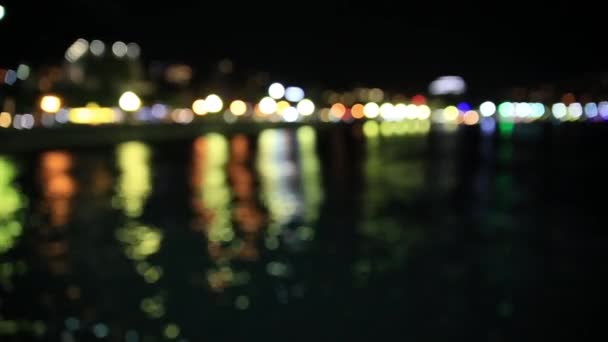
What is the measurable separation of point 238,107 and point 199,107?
1070 centimetres

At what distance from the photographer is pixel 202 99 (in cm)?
9044

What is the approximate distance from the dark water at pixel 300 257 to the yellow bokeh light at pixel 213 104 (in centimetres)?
6764

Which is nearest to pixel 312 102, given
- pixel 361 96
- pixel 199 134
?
pixel 361 96

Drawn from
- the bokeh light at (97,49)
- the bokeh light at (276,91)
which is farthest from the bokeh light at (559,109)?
the bokeh light at (97,49)

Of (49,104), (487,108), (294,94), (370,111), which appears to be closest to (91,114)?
(49,104)

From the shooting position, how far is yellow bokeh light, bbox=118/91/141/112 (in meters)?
66.3

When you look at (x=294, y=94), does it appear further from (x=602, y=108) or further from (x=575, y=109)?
(x=602, y=108)

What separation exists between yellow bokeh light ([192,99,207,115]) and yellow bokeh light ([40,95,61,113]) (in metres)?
29.1

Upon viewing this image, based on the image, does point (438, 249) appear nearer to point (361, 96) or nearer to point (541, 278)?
point (541, 278)

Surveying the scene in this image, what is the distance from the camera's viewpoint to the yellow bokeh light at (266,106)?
104m

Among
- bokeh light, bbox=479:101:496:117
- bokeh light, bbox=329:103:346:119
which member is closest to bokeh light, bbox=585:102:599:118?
bokeh light, bbox=479:101:496:117

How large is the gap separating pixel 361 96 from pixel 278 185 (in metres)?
142

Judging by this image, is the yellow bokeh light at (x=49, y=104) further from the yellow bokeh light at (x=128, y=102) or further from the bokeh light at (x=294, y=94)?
the bokeh light at (x=294, y=94)

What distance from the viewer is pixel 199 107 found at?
285ft
